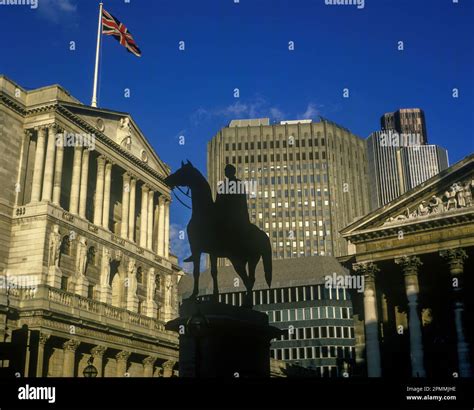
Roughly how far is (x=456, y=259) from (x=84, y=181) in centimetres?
3745

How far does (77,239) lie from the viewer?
58.3 metres

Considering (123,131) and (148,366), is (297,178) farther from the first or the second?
(148,366)

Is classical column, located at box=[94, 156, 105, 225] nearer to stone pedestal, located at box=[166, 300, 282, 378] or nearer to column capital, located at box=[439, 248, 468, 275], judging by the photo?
column capital, located at box=[439, 248, 468, 275]

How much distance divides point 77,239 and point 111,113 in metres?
16.1

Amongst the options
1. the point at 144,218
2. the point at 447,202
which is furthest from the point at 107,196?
the point at 447,202

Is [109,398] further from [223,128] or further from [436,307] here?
[223,128]

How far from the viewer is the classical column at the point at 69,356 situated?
1916 inches

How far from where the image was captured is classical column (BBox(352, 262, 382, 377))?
175 ft

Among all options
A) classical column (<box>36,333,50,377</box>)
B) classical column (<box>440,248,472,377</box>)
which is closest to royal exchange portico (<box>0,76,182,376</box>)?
classical column (<box>36,333,50,377</box>)

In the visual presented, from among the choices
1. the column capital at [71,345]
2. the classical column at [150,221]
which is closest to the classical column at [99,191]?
the classical column at [150,221]

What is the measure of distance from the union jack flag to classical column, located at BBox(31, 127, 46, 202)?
14022 millimetres

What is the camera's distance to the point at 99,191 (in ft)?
210

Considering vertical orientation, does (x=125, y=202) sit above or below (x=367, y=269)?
above

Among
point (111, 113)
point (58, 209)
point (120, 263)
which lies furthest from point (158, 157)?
point (58, 209)
